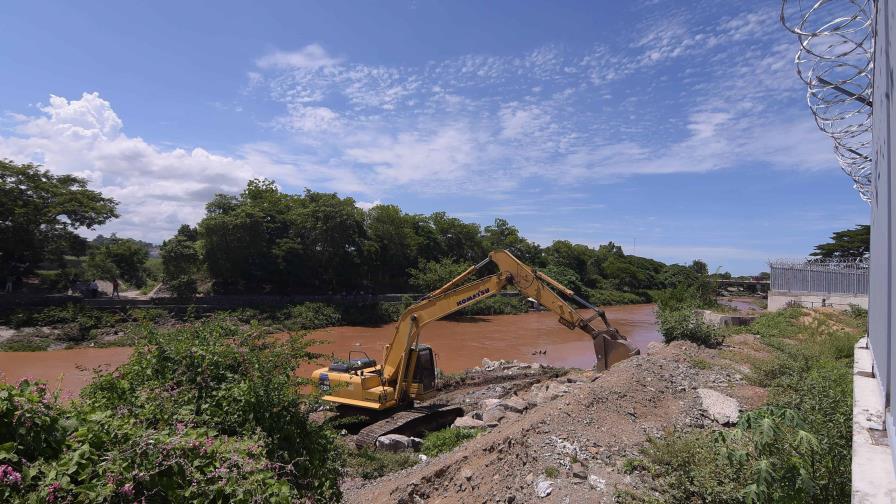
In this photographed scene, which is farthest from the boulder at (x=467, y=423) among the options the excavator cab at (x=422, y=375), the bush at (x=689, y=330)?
the bush at (x=689, y=330)

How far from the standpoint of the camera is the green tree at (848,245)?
44.4m

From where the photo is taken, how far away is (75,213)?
96.9 feet

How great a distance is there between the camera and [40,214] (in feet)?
92.9

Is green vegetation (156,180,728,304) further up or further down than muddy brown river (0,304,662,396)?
further up

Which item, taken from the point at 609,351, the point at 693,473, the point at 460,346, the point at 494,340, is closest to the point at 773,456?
the point at 693,473

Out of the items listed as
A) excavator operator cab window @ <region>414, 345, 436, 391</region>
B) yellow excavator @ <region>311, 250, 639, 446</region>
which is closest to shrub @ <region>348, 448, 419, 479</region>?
yellow excavator @ <region>311, 250, 639, 446</region>

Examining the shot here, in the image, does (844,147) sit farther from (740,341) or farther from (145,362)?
(740,341)

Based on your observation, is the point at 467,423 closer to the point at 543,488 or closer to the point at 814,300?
the point at 543,488

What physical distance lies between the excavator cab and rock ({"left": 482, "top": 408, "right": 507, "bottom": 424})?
1.31 metres

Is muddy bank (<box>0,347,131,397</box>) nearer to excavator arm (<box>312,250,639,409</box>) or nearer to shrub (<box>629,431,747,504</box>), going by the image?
excavator arm (<box>312,250,639,409</box>)

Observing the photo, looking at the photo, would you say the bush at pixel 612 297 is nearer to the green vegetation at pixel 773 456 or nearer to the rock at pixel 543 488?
the green vegetation at pixel 773 456

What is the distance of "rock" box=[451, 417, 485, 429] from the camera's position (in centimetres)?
1064

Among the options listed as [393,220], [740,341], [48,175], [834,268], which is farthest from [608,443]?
[393,220]

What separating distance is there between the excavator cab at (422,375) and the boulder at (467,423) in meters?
0.82
